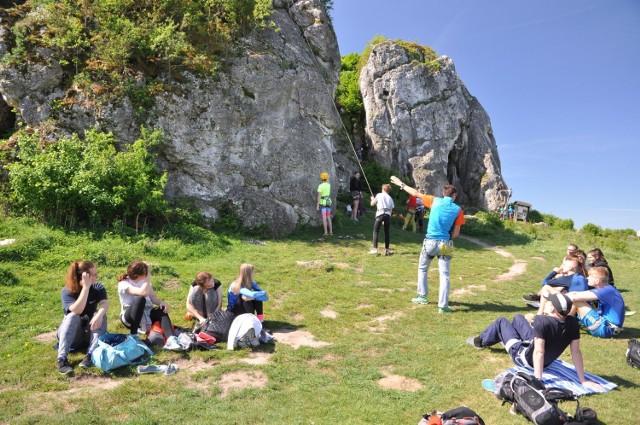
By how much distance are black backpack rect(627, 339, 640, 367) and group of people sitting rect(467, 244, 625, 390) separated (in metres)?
0.75

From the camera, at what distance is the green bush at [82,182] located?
1120 centimetres

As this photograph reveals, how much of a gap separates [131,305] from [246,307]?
1.80 metres

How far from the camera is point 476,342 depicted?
6.54m

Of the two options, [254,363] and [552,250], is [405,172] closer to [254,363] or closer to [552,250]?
[552,250]

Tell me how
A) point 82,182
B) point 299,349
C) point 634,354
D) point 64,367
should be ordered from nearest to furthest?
point 64,367
point 634,354
point 299,349
point 82,182

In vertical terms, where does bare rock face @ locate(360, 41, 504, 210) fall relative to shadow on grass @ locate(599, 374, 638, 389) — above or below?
above

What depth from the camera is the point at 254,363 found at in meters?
5.96

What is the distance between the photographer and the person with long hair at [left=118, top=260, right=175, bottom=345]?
652 cm

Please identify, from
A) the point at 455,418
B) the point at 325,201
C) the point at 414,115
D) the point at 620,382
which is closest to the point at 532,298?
the point at 620,382

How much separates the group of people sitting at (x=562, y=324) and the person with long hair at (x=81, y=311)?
5658mm

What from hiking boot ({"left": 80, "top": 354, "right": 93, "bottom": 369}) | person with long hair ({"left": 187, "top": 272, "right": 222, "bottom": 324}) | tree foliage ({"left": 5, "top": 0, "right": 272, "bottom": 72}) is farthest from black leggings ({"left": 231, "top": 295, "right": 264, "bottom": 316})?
tree foliage ({"left": 5, "top": 0, "right": 272, "bottom": 72})

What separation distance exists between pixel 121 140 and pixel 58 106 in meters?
2.18

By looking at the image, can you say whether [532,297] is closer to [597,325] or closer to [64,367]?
[597,325]

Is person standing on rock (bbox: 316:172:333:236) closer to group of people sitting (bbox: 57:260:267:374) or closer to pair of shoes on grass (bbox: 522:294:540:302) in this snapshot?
pair of shoes on grass (bbox: 522:294:540:302)
